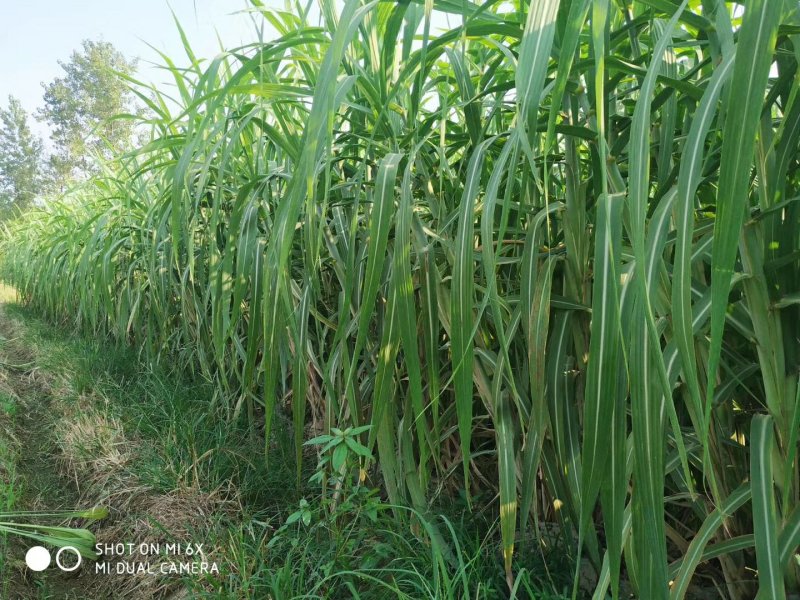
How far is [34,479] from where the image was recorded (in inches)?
59.9

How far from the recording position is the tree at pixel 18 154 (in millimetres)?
22078

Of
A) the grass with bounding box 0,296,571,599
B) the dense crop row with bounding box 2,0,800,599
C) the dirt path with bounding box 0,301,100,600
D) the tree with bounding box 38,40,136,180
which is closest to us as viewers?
the dense crop row with bounding box 2,0,800,599

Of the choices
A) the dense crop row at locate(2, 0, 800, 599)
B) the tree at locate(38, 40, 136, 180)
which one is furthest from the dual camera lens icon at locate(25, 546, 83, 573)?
the tree at locate(38, 40, 136, 180)

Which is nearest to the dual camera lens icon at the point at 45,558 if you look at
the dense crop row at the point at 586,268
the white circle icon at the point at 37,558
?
the white circle icon at the point at 37,558

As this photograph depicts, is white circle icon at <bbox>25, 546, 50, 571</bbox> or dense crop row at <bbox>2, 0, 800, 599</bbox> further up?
dense crop row at <bbox>2, 0, 800, 599</bbox>

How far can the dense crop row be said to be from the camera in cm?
43

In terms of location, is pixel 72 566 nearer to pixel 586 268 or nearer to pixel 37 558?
pixel 37 558

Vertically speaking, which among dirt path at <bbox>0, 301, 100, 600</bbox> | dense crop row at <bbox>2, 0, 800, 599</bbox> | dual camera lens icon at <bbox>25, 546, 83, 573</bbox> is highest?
dense crop row at <bbox>2, 0, 800, 599</bbox>

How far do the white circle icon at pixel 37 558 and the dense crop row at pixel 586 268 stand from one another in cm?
57

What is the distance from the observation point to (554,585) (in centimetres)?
77

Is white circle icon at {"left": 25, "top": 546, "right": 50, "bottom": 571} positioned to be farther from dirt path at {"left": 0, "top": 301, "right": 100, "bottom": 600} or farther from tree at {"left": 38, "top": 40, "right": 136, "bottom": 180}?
tree at {"left": 38, "top": 40, "right": 136, "bottom": 180}

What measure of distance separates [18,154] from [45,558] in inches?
1038

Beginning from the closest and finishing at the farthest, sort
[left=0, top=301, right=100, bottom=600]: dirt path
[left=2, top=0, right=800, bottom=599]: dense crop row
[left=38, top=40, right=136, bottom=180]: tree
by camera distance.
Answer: [left=2, top=0, right=800, bottom=599]: dense crop row < [left=0, top=301, right=100, bottom=600]: dirt path < [left=38, top=40, right=136, bottom=180]: tree

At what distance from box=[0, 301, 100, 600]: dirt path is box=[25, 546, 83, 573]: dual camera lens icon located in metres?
0.01
